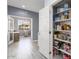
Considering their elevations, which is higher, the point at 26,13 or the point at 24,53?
the point at 26,13

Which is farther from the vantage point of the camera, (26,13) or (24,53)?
(26,13)

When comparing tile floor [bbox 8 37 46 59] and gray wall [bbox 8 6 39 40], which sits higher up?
gray wall [bbox 8 6 39 40]

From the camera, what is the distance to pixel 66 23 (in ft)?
11.6

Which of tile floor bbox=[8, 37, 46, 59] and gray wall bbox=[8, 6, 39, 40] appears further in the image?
gray wall bbox=[8, 6, 39, 40]

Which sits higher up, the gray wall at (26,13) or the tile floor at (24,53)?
the gray wall at (26,13)

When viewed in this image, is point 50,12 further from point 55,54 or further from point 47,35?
point 55,54

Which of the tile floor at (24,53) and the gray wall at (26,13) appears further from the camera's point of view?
the gray wall at (26,13)
